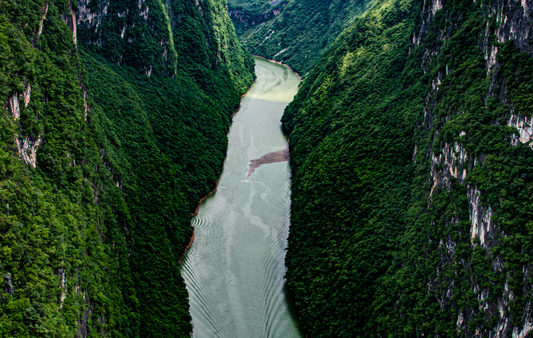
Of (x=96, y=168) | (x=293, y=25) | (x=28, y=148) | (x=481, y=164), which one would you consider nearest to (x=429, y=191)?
(x=481, y=164)

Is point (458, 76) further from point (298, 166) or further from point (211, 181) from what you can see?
point (211, 181)

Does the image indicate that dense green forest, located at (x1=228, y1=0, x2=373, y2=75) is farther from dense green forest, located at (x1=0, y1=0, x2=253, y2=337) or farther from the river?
dense green forest, located at (x1=0, y1=0, x2=253, y2=337)

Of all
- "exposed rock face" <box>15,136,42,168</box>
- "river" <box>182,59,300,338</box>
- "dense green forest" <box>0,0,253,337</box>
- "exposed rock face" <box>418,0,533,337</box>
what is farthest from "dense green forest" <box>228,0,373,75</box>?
"exposed rock face" <box>15,136,42,168</box>

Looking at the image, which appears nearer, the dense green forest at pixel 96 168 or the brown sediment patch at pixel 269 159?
the dense green forest at pixel 96 168

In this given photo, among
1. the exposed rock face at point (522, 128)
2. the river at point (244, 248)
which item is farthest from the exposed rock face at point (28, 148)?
the exposed rock face at point (522, 128)

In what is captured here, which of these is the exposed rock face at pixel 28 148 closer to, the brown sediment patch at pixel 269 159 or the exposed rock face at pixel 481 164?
the exposed rock face at pixel 481 164

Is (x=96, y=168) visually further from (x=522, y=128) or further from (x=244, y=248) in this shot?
(x=522, y=128)

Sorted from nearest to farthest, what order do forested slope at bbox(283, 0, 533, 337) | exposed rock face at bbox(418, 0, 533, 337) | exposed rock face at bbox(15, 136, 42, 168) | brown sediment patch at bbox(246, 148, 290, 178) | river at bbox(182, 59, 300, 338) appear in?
exposed rock face at bbox(418, 0, 533, 337), forested slope at bbox(283, 0, 533, 337), exposed rock face at bbox(15, 136, 42, 168), river at bbox(182, 59, 300, 338), brown sediment patch at bbox(246, 148, 290, 178)
